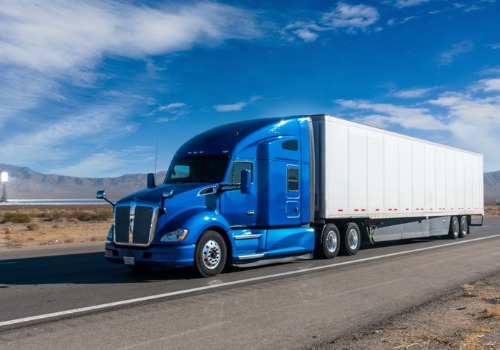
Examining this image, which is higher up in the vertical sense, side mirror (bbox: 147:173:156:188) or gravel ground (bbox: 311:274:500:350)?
side mirror (bbox: 147:173:156:188)

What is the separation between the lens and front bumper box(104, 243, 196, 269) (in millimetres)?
10016

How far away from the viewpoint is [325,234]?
46.1 ft

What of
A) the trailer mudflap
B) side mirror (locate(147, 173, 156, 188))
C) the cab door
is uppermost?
side mirror (locate(147, 173, 156, 188))

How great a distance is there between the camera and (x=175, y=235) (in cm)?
1008

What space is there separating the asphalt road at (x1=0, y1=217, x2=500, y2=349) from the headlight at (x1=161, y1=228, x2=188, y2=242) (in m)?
0.81

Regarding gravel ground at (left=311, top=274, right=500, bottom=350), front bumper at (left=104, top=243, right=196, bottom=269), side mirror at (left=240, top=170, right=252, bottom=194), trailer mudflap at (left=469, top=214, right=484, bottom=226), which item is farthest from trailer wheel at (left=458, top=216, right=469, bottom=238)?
front bumper at (left=104, top=243, right=196, bottom=269)

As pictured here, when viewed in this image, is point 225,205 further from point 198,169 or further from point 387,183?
point 387,183

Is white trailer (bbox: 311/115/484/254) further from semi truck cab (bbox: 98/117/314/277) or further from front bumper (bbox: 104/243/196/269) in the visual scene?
front bumper (bbox: 104/243/196/269)

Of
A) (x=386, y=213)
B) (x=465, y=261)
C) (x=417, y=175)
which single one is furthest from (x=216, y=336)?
(x=417, y=175)

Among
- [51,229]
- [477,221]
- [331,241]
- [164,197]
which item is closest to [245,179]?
[164,197]

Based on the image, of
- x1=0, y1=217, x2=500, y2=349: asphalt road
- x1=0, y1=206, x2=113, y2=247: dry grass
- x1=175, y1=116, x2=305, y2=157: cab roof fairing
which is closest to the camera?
x1=0, y1=217, x2=500, y2=349: asphalt road

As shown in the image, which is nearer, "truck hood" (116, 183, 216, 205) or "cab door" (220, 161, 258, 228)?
"truck hood" (116, 183, 216, 205)

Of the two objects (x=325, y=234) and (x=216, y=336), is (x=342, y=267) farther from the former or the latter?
(x=216, y=336)

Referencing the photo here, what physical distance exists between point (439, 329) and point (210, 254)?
17.0ft
